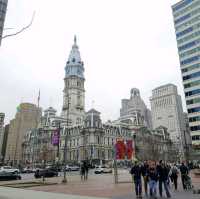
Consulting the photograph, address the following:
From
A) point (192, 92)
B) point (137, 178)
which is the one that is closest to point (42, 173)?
point (137, 178)

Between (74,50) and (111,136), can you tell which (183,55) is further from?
(74,50)

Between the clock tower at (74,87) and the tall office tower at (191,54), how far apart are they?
258 feet

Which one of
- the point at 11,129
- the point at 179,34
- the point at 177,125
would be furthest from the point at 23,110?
the point at 177,125

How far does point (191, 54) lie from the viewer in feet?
280

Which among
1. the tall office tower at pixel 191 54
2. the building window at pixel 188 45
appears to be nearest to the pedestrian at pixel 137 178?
the tall office tower at pixel 191 54

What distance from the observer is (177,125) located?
188125mm

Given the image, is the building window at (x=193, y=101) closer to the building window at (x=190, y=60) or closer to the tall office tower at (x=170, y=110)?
the building window at (x=190, y=60)

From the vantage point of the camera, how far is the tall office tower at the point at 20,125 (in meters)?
146

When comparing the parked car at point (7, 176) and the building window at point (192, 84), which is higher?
the building window at point (192, 84)

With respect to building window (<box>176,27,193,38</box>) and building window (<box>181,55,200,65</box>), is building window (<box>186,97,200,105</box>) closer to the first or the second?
building window (<box>181,55,200,65</box>)

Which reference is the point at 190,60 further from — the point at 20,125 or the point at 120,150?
the point at 20,125

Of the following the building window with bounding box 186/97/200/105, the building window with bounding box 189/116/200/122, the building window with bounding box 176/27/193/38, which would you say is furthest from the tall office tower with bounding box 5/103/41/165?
the building window with bounding box 189/116/200/122

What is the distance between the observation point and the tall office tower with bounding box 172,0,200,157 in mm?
82688

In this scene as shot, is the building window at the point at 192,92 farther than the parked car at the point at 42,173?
Yes
